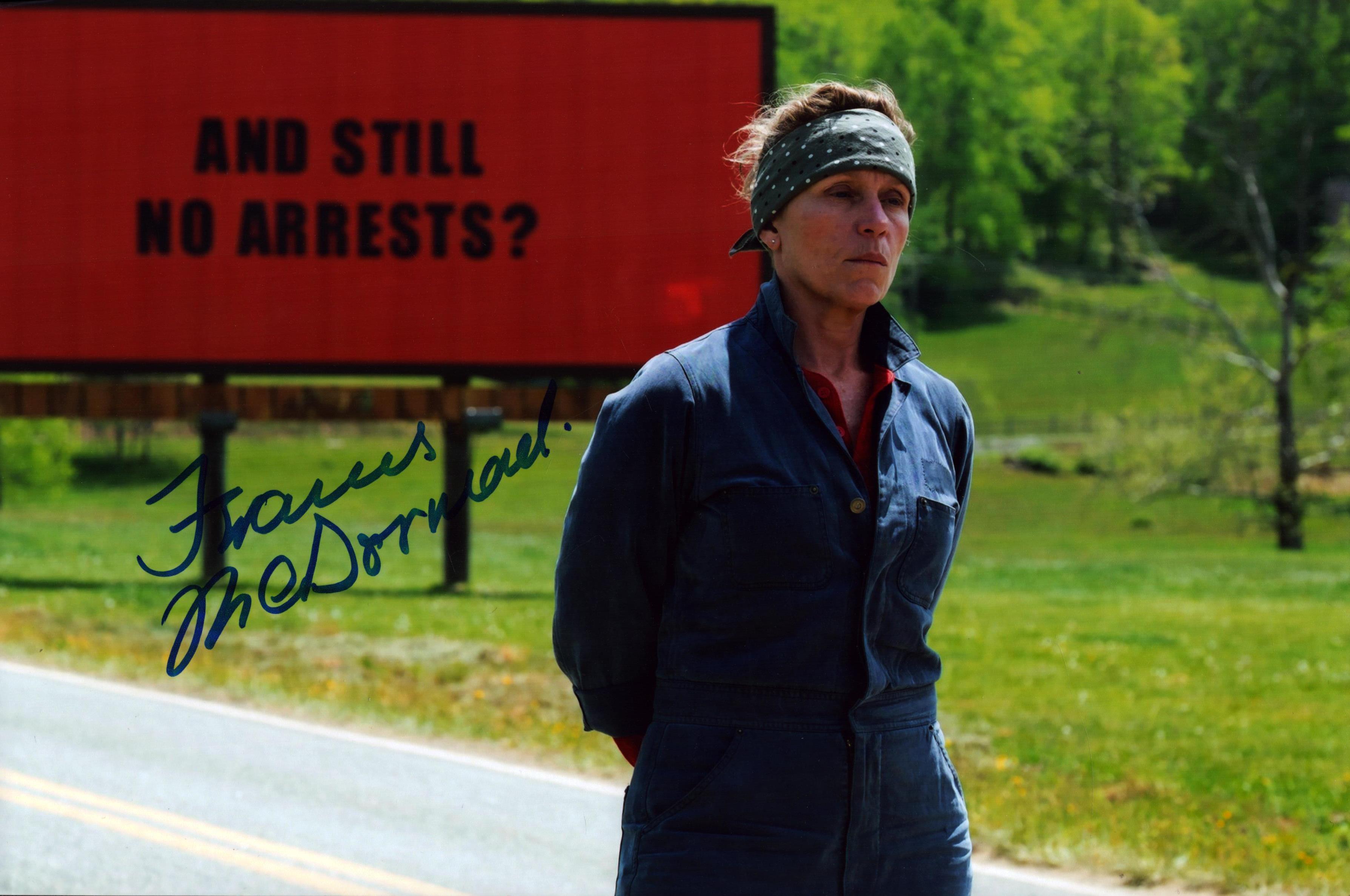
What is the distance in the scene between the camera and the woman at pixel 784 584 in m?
2.11

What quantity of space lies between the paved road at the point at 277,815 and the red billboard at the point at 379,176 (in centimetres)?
215

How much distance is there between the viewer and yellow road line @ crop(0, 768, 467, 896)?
5492 millimetres

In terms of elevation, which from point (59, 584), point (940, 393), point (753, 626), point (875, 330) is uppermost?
point (875, 330)

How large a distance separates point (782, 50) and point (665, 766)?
861 inches

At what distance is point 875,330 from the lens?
2396 mm

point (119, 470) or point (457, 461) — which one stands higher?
point (457, 461)

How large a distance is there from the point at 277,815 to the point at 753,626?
4779 mm

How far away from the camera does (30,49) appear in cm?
870

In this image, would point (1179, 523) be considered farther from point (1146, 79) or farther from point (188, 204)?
point (188, 204)

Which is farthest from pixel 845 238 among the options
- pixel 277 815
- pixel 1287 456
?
pixel 1287 456

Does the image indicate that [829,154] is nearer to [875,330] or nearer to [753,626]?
[875,330]
